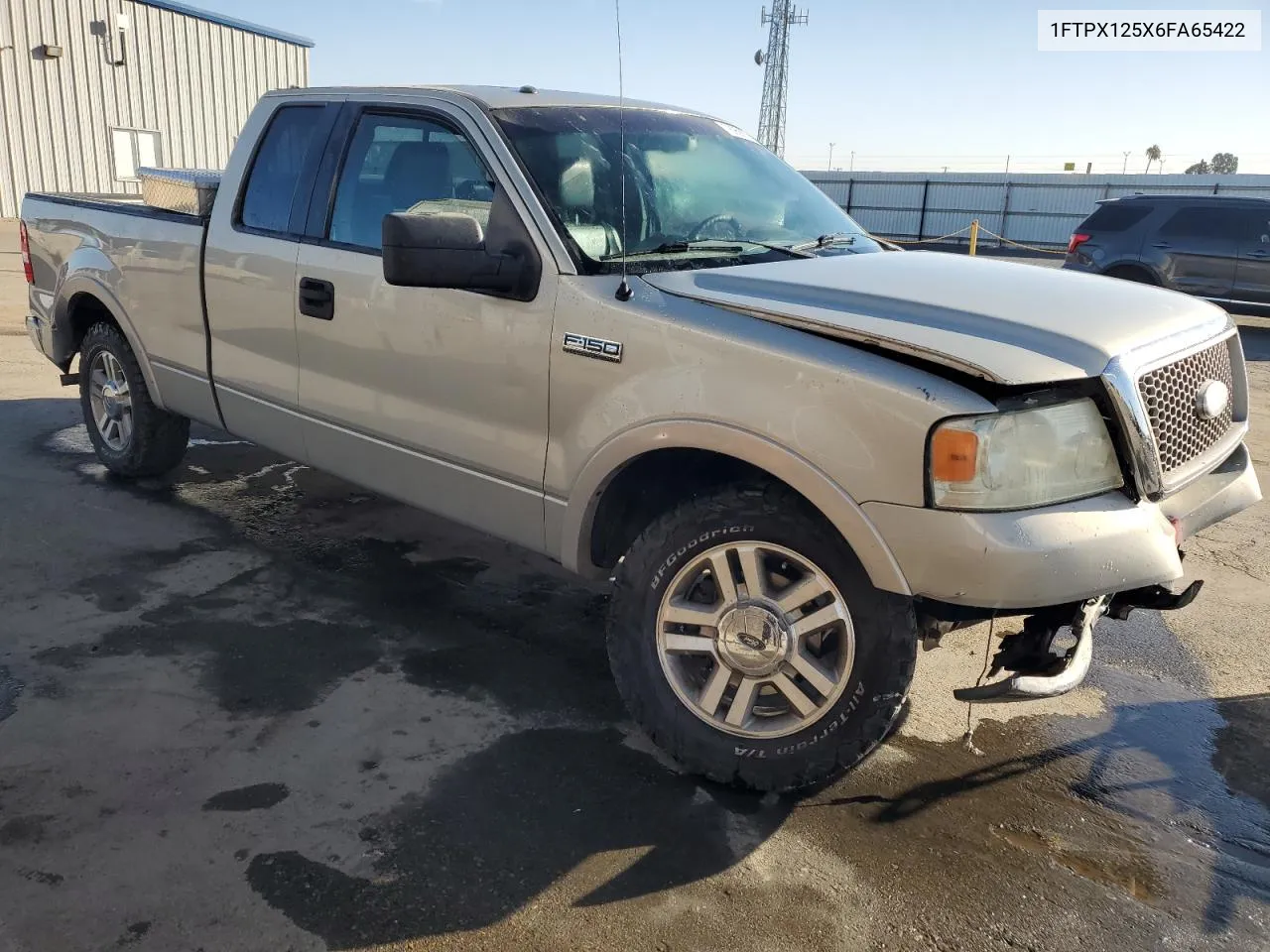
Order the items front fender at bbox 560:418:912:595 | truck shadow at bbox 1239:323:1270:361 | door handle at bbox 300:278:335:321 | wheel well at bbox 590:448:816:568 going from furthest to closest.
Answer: truck shadow at bbox 1239:323:1270:361, door handle at bbox 300:278:335:321, wheel well at bbox 590:448:816:568, front fender at bbox 560:418:912:595

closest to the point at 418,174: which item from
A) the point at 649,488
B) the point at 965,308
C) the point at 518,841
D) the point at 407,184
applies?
the point at 407,184

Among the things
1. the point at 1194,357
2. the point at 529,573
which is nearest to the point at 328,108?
the point at 529,573

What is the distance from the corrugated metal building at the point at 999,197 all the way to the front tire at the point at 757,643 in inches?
1124

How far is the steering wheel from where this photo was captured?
361 centimetres

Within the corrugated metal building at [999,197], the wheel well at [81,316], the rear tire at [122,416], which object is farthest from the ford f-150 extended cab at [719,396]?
the corrugated metal building at [999,197]

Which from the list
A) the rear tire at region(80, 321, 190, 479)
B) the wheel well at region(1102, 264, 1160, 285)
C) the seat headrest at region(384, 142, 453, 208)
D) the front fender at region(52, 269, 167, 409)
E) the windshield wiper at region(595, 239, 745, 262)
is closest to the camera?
the windshield wiper at region(595, 239, 745, 262)

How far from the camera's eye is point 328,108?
13.9ft

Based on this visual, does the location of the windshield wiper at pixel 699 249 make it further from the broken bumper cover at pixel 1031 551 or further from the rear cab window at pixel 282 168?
the rear cab window at pixel 282 168

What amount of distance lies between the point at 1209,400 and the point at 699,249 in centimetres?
163

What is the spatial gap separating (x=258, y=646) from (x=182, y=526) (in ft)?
5.05

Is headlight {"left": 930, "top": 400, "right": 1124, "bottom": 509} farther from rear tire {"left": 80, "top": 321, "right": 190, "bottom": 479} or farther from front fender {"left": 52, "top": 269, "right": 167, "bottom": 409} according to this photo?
rear tire {"left": 80, "top": 321, "right": 190, "bottom": 479}

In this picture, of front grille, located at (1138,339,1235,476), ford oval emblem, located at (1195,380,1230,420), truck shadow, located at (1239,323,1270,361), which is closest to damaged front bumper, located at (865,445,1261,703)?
front grille, located at (1138,339,1235,476)

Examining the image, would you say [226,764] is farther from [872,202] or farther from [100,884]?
[872,202]

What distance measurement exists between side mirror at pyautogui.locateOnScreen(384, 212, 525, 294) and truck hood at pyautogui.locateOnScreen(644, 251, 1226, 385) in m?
0.48
